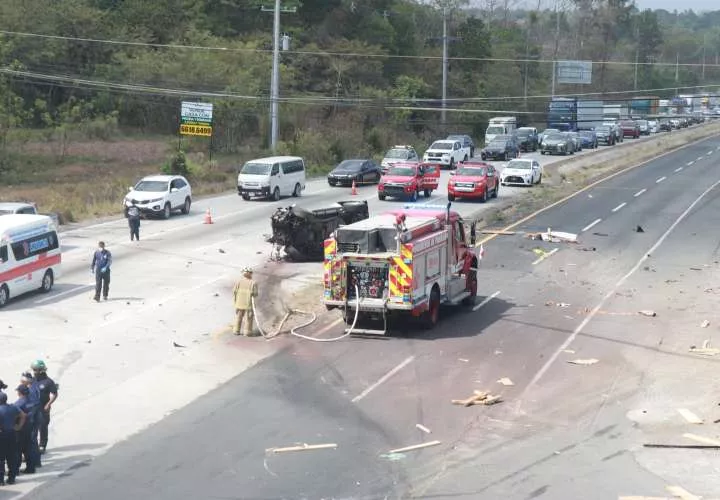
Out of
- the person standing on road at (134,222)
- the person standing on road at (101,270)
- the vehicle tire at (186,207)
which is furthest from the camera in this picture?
the vehicle tire at (186,207)

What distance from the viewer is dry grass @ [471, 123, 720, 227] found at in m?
45.2

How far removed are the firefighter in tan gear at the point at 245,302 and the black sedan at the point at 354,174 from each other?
3160 centimetres

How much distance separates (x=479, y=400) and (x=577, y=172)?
4897 centimetres

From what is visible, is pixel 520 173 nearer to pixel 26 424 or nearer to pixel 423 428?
pixel 423 428

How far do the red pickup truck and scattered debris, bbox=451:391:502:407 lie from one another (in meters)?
30.1

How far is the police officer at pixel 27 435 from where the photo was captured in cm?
1404

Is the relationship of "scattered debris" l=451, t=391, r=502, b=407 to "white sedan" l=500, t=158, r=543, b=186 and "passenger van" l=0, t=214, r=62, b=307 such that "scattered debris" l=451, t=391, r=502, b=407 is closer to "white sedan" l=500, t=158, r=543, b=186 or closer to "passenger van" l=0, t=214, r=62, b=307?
"passenger van" l=0, t=214, r=62, b=307

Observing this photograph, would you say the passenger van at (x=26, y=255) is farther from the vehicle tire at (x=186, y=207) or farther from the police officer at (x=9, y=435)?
the vehicle tire at (x=186, y=207)

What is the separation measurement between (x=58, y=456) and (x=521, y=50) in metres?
135

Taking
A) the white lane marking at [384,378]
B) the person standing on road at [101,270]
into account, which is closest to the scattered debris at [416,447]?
the white lane marking at [384,378]

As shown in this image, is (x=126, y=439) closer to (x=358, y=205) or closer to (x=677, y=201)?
(x=358, y=205)

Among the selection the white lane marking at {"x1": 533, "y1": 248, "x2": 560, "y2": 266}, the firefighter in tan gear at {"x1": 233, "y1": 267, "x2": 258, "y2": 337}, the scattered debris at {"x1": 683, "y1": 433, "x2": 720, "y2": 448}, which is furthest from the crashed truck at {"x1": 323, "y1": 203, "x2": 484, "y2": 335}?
the white lane marking at {"x1": 533, "y1": 248, "x2": 560, "y2": 266}

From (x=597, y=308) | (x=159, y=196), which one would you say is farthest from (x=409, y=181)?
(x=597, y=308)

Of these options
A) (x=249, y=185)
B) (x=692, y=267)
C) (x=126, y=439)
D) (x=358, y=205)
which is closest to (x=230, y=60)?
(x=249, y=185)
